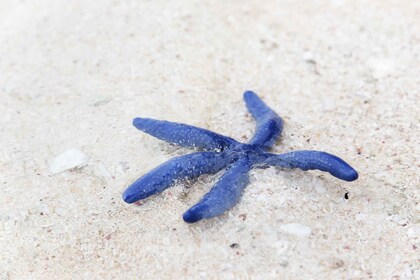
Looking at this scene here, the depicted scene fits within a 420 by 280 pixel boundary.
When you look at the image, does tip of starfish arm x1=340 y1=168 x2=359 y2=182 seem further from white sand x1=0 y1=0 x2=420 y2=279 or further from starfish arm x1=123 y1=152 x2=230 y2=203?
starfish arm x1=123 y1=152 x2=230 y2=203

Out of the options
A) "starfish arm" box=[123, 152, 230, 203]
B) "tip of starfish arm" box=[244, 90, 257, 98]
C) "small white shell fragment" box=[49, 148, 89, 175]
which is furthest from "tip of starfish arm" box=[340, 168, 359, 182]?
"small white shell fragment" box=[49, 148, 89, 175]

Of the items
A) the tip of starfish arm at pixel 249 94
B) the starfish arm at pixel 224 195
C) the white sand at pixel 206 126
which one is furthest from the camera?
the tip of starfish arm at pixel 249 94

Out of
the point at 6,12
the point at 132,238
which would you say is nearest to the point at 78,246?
the point at 132,238

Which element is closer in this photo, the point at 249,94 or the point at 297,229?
the point at 297,229

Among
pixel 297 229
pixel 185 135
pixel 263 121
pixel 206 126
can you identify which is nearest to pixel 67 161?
pixel 185 135

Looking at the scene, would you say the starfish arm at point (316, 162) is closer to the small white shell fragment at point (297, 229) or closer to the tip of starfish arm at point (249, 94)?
the small white shell fragment at point (297, 229)

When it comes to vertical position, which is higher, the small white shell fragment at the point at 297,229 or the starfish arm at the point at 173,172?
the starfish arm at the point at 173,172

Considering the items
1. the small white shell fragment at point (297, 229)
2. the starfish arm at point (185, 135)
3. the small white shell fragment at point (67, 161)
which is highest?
the starfish arm at point (185, 135)

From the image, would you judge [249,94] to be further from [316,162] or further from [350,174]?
[350,174]

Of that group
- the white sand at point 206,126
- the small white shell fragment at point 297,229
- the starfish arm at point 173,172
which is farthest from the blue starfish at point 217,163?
the small white shell fragment at point 297,229
